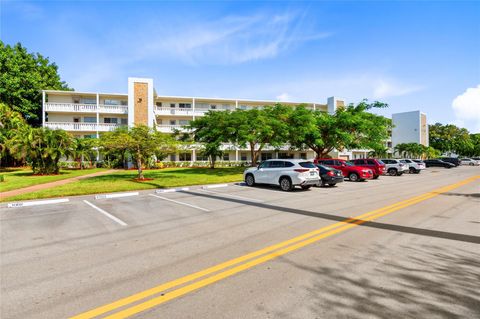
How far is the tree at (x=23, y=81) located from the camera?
3638cm

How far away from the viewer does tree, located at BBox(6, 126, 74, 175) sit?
22328 mm

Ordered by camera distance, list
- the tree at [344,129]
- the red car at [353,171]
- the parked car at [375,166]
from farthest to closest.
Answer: the tree at [344,129], the parked car at [375,166], the red car at [353,171]

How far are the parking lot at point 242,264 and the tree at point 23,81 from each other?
38.8 metres

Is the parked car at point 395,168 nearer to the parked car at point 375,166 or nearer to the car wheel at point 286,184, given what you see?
the parked car at point 375,166

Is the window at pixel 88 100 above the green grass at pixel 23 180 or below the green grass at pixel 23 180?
above

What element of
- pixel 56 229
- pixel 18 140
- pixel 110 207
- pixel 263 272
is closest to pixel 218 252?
pixel 263 272

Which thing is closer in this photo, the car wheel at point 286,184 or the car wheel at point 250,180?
the car wheel at point 286,184

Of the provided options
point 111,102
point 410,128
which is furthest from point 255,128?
point 410,128

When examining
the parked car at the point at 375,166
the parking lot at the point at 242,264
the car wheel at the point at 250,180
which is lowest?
the parking lot at the point at 242,264

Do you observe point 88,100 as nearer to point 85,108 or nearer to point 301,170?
point 85,108

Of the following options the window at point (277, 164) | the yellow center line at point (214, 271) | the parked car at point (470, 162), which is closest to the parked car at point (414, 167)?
the window at point (277, 164)

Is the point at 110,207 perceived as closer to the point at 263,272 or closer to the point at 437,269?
the point at 263,272

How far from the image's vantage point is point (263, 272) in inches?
161

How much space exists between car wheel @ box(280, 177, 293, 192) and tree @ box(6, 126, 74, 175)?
19.9m
